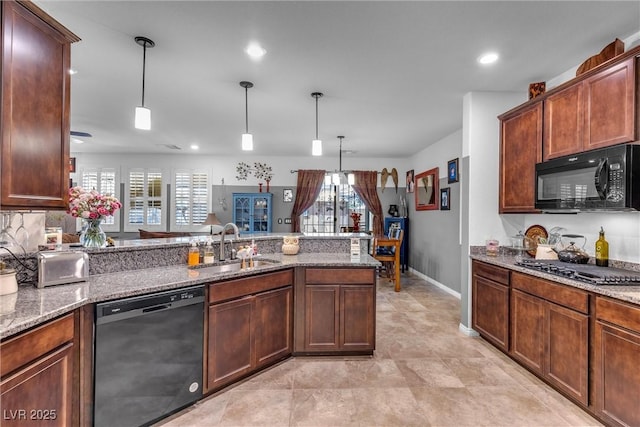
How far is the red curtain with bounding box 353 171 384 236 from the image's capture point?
721cm

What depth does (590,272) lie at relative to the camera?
2273 millimetres

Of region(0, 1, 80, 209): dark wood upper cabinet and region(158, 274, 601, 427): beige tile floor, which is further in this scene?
region(158, 274, 601, 427): beige tile floor

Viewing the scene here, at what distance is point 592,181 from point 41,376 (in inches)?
136

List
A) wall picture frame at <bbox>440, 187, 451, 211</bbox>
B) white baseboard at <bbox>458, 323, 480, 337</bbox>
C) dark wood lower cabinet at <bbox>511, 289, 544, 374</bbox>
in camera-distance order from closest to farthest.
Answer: dark wood lower cabinet at <bbox>511, 289, 544, 374</bbox>, white baseboard at <bbox>458, 323, 480, 337</bbox>, wall picture frame at <bbox>440, 187, 451, 211</bbox>

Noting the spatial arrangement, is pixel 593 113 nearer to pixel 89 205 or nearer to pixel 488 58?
pixel 488 58

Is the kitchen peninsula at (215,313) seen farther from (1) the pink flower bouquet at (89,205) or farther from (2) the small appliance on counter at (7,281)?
(1) the pink flower bouquet at (89,205)

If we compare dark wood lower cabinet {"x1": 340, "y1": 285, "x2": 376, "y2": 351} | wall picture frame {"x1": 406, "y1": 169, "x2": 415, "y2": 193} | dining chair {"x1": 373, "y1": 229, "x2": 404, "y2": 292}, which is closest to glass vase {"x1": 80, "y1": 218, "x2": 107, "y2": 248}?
dark wood lower cabinet {"x1": 340, "y1": 285, "x2": 376, "y2": 351}

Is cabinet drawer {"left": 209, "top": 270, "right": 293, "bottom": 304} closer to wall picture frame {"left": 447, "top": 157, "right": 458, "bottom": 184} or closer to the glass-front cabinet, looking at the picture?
wall picture frame {"left": 447, "top": 157, "right": 458, "bottom": 184}

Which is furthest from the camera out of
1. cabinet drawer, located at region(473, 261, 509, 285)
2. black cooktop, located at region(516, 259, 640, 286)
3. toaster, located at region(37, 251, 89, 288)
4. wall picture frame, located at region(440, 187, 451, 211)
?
wall picture frame, located at region(440, 187, 451, 211)

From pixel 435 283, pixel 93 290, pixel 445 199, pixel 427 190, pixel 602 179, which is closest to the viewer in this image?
pixel 93 290

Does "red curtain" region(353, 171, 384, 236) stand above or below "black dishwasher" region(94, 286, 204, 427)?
above

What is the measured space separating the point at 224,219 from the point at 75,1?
5327 mm

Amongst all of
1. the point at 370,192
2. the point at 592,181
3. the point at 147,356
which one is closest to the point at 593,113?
the point at 592,181

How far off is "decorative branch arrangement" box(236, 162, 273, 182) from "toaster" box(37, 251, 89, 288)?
5.27 meters
